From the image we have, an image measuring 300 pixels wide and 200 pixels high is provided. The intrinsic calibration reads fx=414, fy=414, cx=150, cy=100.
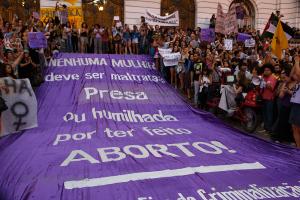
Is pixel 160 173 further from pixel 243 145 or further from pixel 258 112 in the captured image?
pixel 258 112

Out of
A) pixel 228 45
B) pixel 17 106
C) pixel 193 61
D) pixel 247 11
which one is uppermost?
pixel 247 11

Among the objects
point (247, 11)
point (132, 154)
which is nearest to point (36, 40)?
point (132, 154)

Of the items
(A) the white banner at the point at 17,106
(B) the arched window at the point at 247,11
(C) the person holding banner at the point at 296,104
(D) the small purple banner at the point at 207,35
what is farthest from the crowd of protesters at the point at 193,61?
(B) the arched window at the point at 247,11

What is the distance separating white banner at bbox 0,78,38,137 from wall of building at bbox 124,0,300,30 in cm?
1548

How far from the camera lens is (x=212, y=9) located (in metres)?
25.2

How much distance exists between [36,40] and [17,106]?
15.5 ft

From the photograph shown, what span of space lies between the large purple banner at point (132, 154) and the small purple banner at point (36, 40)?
1.17m

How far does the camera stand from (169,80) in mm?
14109

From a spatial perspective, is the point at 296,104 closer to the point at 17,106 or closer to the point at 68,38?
the point at 17,106

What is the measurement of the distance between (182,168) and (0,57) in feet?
17.8

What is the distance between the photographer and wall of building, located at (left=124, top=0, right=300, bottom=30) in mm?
23172

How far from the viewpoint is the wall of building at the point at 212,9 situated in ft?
76.0

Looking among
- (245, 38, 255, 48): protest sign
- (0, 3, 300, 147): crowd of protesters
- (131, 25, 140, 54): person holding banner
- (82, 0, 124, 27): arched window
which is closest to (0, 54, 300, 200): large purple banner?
(0, 3, 300, 147): crowd of protesters

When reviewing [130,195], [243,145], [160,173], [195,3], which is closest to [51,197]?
[130,195]
